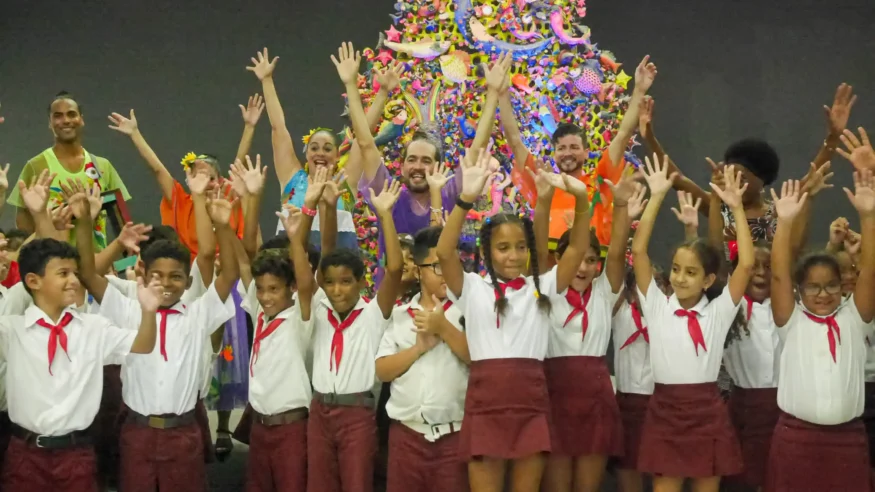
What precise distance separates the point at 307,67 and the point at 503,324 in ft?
9.77

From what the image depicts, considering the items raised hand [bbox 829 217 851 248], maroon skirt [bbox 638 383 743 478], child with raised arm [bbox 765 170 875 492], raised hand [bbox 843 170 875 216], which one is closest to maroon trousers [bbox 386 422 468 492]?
maroon skirt [bbox 638 383 743 478]

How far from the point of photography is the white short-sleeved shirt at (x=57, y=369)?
2.98 m

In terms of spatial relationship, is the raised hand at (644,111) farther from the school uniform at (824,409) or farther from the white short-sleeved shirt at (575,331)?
the school uniform at (824,409)

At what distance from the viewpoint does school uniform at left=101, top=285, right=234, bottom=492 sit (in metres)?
3.10

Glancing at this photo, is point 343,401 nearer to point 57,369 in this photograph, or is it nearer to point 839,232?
point 57,369

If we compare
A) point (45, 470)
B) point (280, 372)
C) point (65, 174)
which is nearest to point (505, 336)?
point (280, 372)

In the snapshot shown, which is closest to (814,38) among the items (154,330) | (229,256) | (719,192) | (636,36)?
(636,36)

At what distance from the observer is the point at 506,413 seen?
288 centimetres

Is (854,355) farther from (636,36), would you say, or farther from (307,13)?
(307,13)

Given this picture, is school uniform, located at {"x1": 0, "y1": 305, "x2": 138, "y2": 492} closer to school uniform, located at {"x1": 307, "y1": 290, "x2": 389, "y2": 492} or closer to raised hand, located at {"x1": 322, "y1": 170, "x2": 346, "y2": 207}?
school uniform, located at {"x1": 307, "y1": 290, "x2": 389, "y2": 492}

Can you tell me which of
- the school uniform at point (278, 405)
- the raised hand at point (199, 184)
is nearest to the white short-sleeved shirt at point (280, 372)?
the school uniform at point (278, 405)

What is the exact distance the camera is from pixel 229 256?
129 inches

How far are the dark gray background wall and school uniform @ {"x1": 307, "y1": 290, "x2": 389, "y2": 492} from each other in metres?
2.45

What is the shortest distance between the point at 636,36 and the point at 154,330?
3.37 meters
